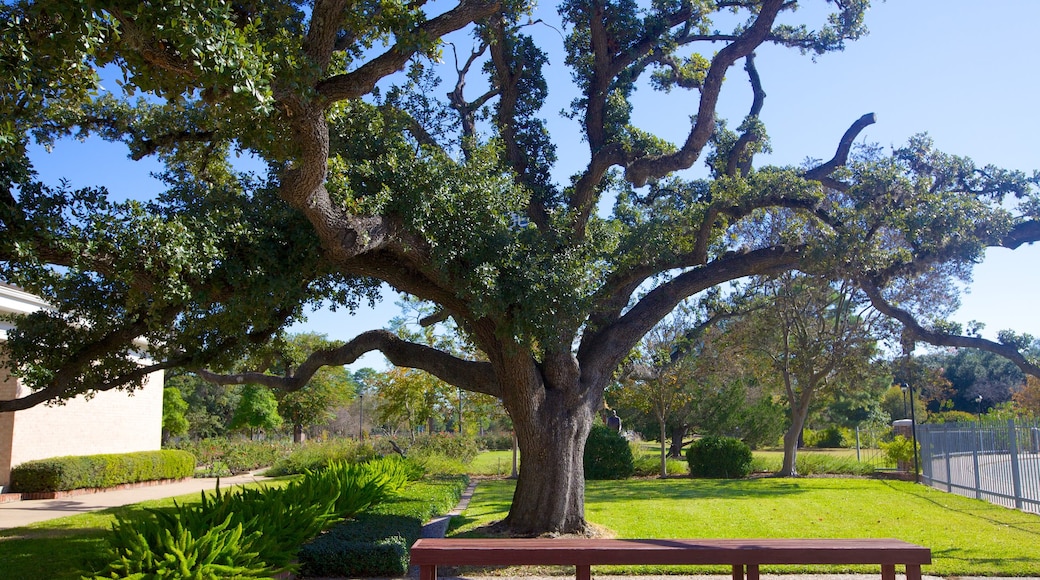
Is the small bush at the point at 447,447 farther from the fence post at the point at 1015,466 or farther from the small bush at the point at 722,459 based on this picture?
the fence post at the point at 1015,466

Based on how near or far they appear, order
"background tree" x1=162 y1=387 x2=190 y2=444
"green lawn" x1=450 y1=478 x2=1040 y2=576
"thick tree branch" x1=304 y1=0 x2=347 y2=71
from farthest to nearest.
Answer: "background tree" x1=162 y1=387 x2=190 y2=444
"green lawn" x1=450 y1=478 x2=1040 y2=576
"thick tree branch" x1=304 y1=0 x2=347 y2=71

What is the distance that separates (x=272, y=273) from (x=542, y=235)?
373cm

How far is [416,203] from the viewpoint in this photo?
922cm

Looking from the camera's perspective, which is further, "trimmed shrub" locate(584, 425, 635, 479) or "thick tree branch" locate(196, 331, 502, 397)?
"trimmed shrub" locate(584, 425, 635, 479)

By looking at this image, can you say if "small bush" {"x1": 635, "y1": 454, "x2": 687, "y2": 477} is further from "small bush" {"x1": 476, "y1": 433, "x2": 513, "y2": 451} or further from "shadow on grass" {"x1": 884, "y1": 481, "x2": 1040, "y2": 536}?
"small bush" {"x1": 476, "y1": 433, "x2": 513, "y2": 451}

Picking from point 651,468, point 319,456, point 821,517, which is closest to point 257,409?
point 319,456

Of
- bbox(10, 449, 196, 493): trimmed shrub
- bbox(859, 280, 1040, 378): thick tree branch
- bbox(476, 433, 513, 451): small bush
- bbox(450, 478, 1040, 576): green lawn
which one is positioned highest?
bbox(859, 280, 1040, 378): thick tree branch

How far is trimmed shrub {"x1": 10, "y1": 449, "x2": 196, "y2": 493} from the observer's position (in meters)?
17.7

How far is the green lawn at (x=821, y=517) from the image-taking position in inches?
395

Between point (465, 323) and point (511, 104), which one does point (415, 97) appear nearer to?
point (511, 104)

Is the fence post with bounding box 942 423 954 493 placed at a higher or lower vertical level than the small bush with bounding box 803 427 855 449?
higher

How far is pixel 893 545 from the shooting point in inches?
269

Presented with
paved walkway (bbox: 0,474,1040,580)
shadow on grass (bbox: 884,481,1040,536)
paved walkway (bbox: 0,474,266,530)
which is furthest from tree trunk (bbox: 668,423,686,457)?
paved walkway (bbox: 0,474,266,530)

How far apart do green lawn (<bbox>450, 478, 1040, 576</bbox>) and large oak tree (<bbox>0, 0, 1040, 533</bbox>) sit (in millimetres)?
2494
